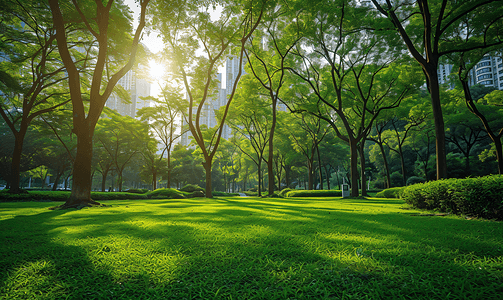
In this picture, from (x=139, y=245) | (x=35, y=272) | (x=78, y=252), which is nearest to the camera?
(x=35, y=272)

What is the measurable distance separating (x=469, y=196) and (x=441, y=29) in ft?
26.2

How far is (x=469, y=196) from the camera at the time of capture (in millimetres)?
4969

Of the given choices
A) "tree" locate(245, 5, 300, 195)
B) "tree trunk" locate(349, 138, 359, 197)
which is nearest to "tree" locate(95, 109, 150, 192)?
"tree" locate(245, 5, 300, 195)

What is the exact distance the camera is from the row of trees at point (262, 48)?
931 cm

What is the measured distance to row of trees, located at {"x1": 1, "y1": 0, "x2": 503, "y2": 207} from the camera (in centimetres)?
931

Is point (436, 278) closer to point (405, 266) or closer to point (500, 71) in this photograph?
point (405, 266)

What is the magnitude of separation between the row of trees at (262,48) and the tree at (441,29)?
5 centimetres

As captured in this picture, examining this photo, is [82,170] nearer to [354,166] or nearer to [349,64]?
[354,166]

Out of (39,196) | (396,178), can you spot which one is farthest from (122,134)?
(396,178)

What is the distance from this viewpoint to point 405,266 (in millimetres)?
2123

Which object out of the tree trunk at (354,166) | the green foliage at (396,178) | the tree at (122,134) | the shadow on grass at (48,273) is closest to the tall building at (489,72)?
the green foliage at (396,178)

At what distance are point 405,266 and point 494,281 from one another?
588 mm

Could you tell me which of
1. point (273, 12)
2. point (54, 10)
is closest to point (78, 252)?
point (54, 10)

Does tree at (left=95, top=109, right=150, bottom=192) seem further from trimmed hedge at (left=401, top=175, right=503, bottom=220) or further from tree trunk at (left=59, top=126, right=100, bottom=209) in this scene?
trimmed hedge at (left=401, top=175, right=503, bottom=220)
